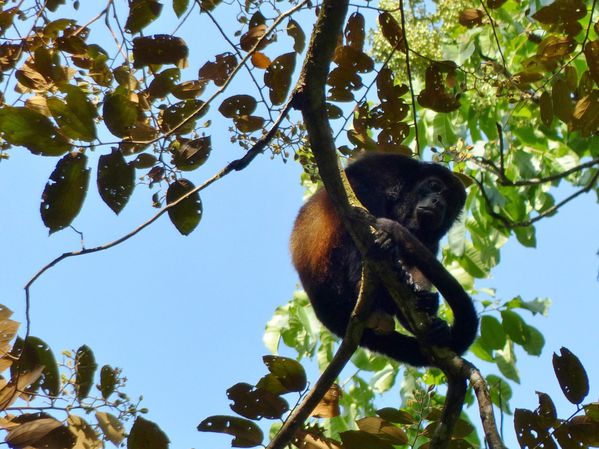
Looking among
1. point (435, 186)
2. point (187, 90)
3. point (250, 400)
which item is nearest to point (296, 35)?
point (187, 90)

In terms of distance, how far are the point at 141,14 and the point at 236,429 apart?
182cm

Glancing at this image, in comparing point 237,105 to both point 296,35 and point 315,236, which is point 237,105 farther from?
point 315,236

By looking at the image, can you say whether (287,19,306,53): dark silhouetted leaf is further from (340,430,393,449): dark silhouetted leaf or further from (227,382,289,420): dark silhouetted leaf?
(340,430,393,449): dark silhouetted leaf

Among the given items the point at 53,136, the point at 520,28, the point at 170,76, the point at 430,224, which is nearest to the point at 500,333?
the point at 430,224

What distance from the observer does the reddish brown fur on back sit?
468 cm

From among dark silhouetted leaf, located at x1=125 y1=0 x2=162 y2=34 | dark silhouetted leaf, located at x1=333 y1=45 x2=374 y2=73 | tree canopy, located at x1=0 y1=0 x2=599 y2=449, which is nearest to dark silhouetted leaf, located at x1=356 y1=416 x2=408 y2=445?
tree canopy, located at x1=0 y1=0 x2=599 y2=449

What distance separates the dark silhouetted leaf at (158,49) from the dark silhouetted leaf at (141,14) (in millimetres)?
86

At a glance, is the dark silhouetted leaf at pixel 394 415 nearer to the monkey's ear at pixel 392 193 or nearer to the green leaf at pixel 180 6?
the green leaf at pixel 180 6

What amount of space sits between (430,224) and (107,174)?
2.96 m

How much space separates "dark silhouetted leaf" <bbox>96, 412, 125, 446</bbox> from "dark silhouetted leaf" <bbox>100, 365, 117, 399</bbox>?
105 mm

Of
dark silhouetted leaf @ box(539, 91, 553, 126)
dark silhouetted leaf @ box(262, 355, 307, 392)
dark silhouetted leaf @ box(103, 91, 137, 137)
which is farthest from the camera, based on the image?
dark silhouetted leaf @ box(539, 91, 553, 126)

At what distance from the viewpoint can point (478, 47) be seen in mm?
6508

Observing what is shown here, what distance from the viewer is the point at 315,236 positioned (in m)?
4.79

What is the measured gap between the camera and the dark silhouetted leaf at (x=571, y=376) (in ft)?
8.43
